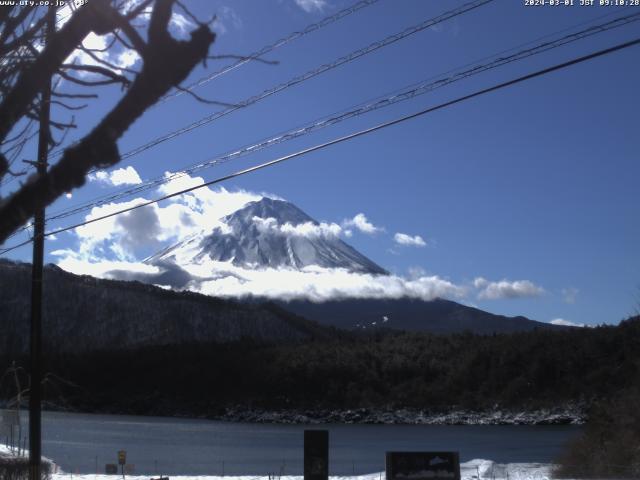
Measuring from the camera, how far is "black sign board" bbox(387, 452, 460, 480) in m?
13.1

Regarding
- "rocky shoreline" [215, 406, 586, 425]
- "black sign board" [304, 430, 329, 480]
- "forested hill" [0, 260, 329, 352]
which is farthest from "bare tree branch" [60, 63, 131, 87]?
"forested hill" [0, 260, 329, 352]

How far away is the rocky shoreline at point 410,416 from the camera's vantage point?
9969 cm

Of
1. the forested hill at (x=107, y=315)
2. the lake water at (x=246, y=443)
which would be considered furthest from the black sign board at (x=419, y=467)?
the forested hill at (x=107, y=315)

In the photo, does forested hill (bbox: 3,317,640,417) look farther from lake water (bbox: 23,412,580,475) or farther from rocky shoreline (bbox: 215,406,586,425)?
lake water (bbox: 23,412,580,475)

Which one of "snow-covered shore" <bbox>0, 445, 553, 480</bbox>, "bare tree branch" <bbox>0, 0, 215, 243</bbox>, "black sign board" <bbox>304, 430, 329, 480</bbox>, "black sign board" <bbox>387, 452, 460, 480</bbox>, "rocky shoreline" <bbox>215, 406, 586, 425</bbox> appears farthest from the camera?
"rocky shoreline" <bbox>215, 406, 586, 425</bbox>

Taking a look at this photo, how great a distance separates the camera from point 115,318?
136 meters

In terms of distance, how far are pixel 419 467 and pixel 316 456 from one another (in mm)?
1515

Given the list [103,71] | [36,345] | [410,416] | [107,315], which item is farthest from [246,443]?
[103,71]

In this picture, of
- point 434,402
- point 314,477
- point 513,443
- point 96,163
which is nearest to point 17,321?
point 434,402

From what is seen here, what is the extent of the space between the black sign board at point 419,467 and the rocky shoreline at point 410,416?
85498 mm

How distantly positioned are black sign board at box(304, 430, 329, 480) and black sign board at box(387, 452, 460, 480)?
37.5 inches

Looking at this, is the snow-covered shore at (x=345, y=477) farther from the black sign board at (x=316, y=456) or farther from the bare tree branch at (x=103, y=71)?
the bare tree branch at (x=103, y=71)

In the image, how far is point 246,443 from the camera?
2904 inches

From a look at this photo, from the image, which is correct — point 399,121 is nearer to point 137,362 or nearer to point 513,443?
point 513,443
